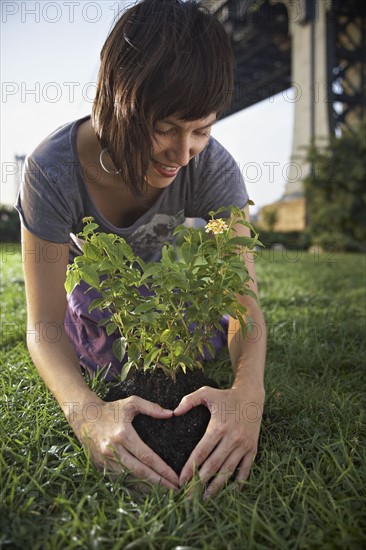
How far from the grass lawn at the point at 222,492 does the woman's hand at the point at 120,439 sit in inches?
1.6

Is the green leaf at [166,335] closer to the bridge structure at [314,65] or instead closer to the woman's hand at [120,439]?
the woman's hand at [120,439]

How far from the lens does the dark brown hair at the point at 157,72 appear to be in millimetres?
1344

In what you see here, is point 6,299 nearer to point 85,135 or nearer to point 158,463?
point 85,135

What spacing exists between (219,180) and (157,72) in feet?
2.08

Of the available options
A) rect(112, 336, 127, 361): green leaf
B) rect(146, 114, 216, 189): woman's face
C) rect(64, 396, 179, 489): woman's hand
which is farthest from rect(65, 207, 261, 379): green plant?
rect(146, 114, 216, 189): woman's face

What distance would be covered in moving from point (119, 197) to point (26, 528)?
1.21 meters

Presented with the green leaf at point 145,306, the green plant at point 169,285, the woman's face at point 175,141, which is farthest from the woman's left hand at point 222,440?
the woman's face at point 175,141

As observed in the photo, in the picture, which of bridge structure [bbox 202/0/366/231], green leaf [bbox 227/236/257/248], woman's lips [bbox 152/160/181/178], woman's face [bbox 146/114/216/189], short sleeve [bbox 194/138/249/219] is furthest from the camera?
bridge structure [bbox 202/0/366/231]

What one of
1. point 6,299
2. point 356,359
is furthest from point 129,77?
point 6,299

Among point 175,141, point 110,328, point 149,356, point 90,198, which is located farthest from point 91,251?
point 90,198

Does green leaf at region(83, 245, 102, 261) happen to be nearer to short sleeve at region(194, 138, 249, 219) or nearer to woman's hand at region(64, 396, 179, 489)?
woman's hand at region(64, 396, 179, 489)

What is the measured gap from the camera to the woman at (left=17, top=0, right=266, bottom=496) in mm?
1224

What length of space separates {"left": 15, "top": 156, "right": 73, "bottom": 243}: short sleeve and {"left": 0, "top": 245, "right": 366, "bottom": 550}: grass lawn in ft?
1.75

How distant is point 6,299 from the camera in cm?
330
